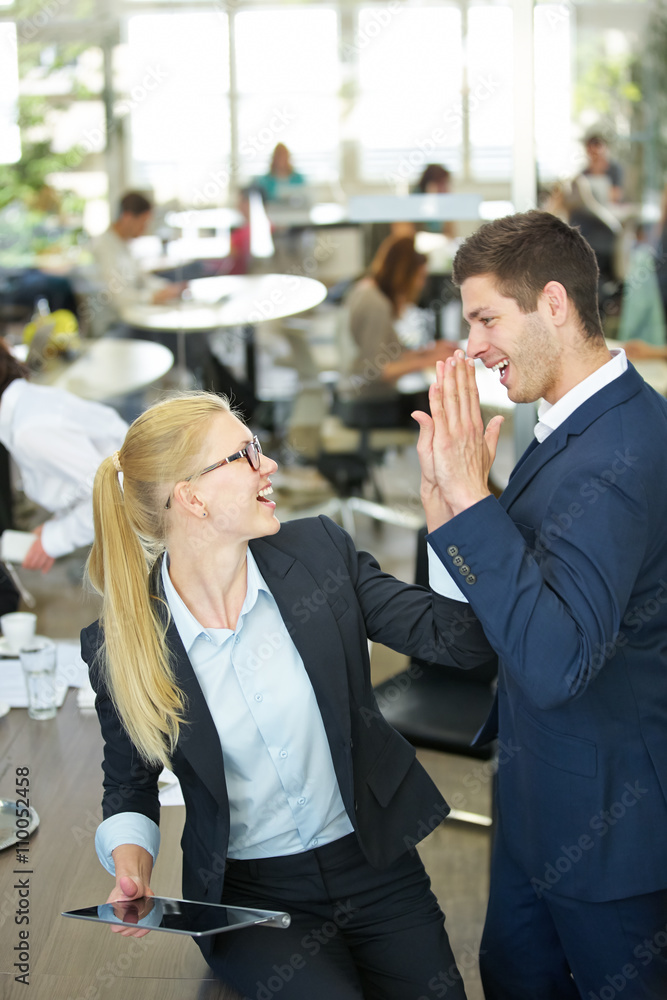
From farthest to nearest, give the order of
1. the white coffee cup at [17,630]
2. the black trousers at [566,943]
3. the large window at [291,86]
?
the large window at [291,86], the white coffee cup at [17,630], the black trousers at [566,943]

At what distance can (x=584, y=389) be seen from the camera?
61.9 inches

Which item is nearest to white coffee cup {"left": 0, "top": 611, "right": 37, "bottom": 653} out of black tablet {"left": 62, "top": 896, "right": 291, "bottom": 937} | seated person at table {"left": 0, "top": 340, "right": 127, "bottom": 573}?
seated person at table {"left": 0, "top": 340, "right": 127, "bottom": 573}

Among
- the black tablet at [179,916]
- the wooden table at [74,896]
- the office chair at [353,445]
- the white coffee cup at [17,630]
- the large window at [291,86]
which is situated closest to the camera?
the black tablet at [179,916]

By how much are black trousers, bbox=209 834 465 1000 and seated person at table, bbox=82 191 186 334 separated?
349 centimetres

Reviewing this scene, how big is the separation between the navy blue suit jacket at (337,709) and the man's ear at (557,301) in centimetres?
49

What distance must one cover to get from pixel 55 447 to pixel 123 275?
192 centimetres

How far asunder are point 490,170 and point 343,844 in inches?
129

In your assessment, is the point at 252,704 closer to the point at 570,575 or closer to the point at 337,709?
the point at 337,709

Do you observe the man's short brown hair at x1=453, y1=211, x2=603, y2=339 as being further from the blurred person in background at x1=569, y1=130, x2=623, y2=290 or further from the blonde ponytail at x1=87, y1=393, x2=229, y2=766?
the blurred person in background at x1=569, y1=130, x2=623, y2=290

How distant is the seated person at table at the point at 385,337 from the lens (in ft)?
15.0

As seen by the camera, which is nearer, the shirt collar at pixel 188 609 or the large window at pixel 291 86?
the shirt collar at pixel 188 609

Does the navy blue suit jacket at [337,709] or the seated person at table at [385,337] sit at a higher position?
the seated person at table at [385,337]

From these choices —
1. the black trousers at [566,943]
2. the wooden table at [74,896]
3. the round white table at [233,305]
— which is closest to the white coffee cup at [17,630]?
the wooden table at [74,896]

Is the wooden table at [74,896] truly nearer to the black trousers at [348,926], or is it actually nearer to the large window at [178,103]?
the black trousers at [348,926]
